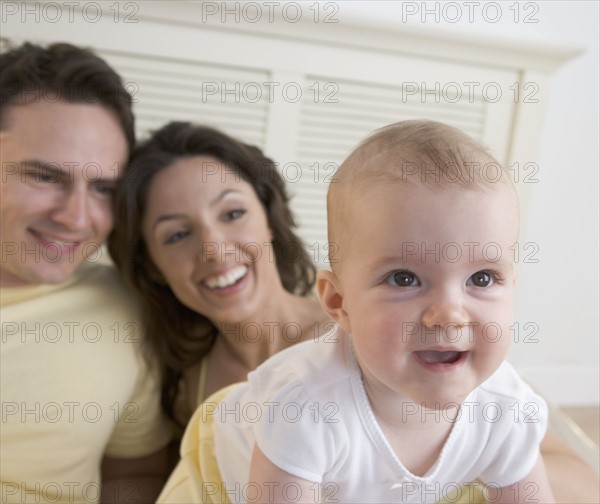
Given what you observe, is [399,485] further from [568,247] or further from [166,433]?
[568,247]

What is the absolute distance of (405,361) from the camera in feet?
2.50

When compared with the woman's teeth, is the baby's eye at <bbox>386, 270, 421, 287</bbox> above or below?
above

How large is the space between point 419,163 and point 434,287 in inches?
5.5

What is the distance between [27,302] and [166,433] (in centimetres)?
40

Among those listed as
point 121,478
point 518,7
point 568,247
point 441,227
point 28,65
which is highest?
point 518,7

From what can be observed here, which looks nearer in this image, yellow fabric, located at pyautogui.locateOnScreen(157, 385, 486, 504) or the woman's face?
yellow fabric, located at pyautogui.locateOnScreen(157, 385, 486, 504)

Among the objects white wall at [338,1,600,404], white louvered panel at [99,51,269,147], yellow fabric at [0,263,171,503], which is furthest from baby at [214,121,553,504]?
white wall at [338,1,600,404]

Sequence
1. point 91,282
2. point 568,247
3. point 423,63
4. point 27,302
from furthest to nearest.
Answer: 1. point 568,247
2. point 423,63
3. point 91,282
4. point 27,302

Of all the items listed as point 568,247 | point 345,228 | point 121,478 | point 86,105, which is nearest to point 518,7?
point 568,247

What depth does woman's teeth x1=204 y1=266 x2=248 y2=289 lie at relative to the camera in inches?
54.7

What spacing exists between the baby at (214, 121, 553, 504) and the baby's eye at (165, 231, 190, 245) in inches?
19.4

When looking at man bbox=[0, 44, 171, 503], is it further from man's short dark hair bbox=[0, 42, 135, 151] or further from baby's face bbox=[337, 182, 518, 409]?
baby's face bbox=[337, 182, 518, 409]

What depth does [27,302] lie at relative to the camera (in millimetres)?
1321
